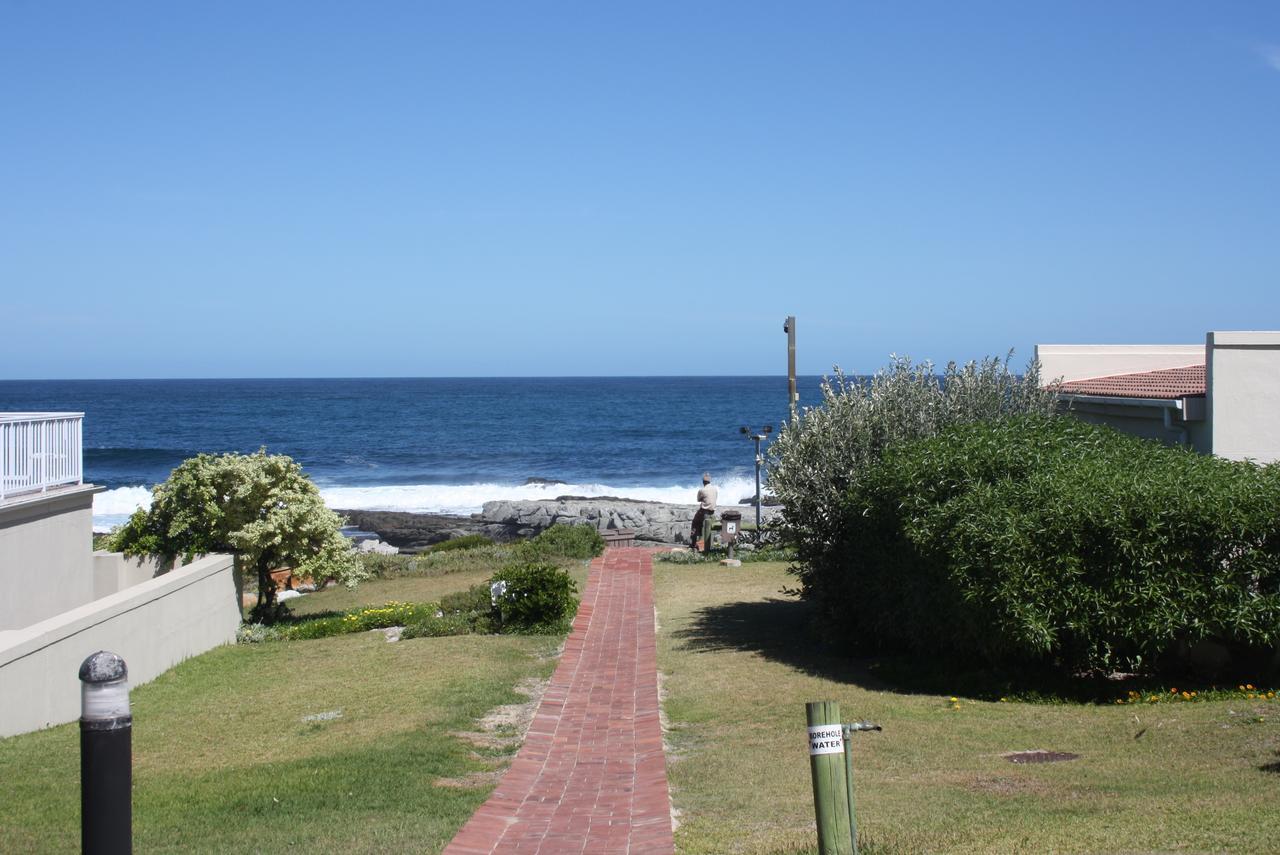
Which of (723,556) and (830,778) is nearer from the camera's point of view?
(830,778)

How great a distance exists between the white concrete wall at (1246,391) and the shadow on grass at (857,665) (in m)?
5.16

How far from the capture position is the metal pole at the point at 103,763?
12.2 ft

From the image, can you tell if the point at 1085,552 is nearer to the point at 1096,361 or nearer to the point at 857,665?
the point at 857,665

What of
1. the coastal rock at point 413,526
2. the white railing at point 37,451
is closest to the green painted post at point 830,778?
the white railing at point 37,451

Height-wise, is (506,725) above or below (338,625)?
above

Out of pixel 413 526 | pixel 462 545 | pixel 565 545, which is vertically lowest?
pixel 413 526

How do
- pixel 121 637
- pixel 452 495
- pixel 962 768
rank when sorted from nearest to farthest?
1. pixel 962 768
2. pixel 121 637
3. pixel 452 495

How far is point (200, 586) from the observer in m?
15.2

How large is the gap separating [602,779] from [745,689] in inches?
139

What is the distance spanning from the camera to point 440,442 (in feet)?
253

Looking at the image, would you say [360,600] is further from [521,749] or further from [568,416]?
[568,416]

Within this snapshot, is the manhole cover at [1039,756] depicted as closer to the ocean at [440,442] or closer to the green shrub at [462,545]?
the green shrub at [462,545]

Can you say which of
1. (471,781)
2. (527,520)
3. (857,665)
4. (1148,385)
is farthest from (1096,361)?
(527,520)

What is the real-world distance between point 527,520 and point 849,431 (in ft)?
85.9
